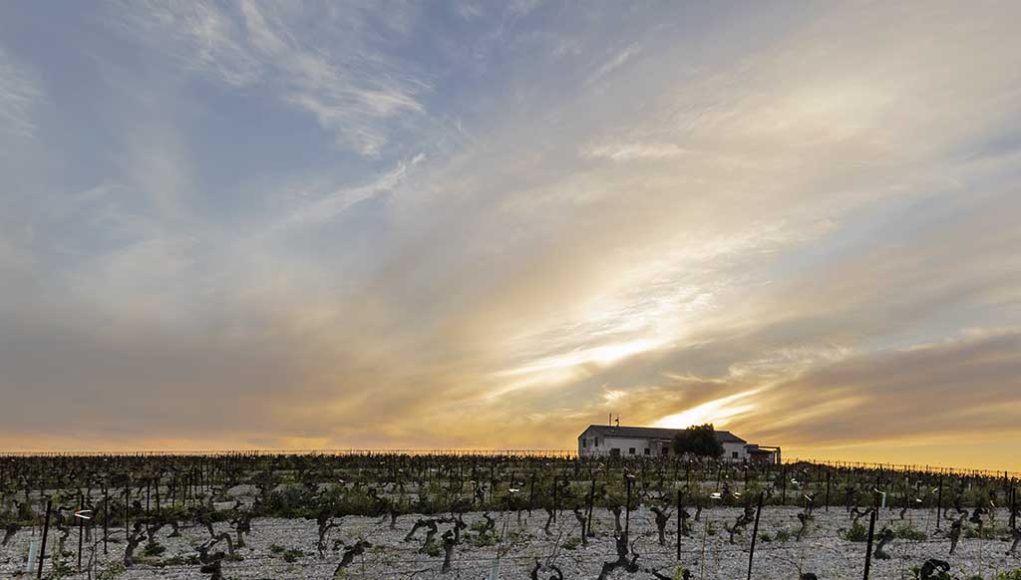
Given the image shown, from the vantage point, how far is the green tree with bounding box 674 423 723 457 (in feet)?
281

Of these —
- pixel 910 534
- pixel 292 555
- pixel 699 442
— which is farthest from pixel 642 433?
pixel 292 555

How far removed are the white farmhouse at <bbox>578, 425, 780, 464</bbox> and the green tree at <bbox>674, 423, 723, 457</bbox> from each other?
115 centimetres

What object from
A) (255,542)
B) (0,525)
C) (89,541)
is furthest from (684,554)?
(0,525)

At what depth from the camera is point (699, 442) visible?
86125 millimetres

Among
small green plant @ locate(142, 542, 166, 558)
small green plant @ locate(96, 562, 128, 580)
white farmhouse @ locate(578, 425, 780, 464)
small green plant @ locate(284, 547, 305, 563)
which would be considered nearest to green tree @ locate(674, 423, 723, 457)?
white farmhouse @ locate(578, 425, 780, 464)

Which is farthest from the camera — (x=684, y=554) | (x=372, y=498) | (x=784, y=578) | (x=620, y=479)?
(x=620, y=479)

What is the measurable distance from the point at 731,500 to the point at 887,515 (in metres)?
6.08

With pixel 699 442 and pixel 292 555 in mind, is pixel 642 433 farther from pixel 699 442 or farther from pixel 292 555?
pixel 292 555

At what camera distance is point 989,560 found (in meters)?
23.5

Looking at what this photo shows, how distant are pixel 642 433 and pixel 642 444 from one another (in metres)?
3.29

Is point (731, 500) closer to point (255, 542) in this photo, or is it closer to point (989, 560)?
point (989, 560)

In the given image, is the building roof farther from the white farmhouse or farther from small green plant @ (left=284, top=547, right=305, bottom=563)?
small green plant @ (left=284, top=547, right=305, bottom=563)

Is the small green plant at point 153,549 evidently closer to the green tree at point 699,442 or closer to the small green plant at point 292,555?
the small green plant at point 292,555

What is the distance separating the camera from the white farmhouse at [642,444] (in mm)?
90375
